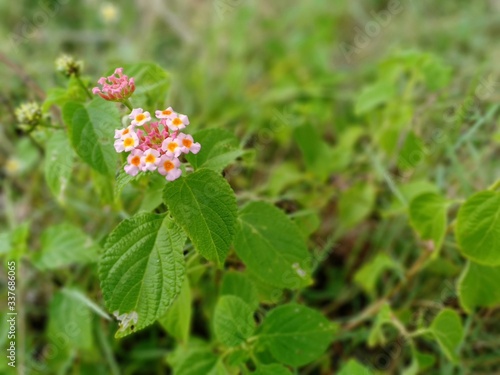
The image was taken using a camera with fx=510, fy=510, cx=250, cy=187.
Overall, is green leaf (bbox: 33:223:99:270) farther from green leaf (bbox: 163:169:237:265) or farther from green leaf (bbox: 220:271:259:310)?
green leaf (bbox: 163:169:237:265)

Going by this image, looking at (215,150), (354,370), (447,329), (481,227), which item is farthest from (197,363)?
(481,227)

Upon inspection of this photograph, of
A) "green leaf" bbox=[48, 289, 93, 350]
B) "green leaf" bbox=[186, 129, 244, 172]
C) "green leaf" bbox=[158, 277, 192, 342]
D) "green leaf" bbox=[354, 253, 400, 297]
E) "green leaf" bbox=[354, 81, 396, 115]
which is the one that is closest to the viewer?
"green leaf" bbox=[186, 129, 244, 172]

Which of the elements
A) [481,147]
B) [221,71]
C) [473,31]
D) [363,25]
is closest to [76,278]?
[221,71]

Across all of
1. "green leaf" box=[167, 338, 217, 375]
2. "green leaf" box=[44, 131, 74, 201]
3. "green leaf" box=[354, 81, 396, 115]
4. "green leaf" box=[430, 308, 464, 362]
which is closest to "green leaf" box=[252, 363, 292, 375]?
"green leaf" box=[167, 338, 217, 375]

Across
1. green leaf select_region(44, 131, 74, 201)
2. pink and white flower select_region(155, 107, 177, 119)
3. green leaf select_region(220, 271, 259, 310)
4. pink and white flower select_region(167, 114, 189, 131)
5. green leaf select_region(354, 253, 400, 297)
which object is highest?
green leaf select_region(44, 131, 74, 201)

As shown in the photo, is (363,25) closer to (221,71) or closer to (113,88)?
(221,71)

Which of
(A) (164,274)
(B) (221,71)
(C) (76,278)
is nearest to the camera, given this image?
(A) (164,274)

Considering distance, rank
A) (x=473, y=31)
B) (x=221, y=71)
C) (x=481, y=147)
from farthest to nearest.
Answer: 1. (x=473, y=31)
2. (x=221, y=71)
3. (x=481, y=147)
